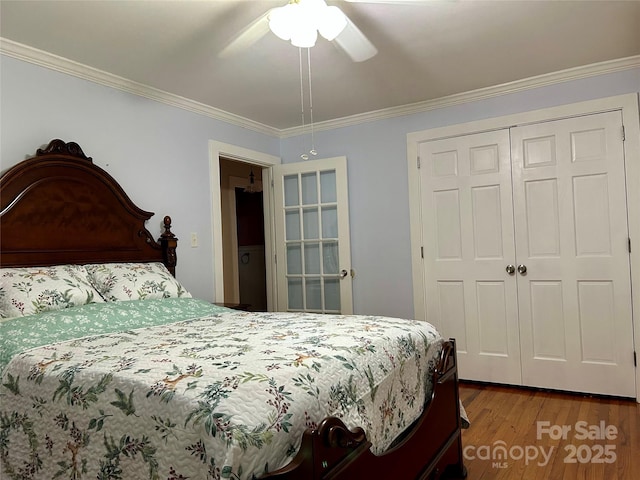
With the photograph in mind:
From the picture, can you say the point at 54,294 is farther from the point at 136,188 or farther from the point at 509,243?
the point at 509,243

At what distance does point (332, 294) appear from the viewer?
4125 millimetres

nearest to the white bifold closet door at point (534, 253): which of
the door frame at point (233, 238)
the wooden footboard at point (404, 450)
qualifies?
the wooden footboard at point (404, 450)

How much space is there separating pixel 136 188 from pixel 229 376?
2.16 metres

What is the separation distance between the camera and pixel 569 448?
7.74 ft

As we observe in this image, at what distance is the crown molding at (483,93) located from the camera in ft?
10.0

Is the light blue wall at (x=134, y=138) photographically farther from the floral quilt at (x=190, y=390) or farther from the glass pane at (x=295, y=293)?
the floral quilt at (x=190, y=390)

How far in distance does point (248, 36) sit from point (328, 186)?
73.0 inches

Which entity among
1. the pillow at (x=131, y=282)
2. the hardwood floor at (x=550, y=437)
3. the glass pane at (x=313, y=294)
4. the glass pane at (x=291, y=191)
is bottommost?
the hardwood floor at (x=550, y=437)

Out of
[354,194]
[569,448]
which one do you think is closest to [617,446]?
[569,448]

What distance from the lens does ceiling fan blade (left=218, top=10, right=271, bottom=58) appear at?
2318 mm

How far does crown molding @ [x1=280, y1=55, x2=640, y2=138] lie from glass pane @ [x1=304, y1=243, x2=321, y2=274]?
1.09 m

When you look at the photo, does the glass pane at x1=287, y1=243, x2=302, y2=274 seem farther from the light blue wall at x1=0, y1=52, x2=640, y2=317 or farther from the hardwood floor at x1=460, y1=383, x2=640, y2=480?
the hardwood floor at x1=460, y1=383, x2=640, y2=480

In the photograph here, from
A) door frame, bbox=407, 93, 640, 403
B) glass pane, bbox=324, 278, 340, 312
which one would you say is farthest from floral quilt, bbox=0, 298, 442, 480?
glass pane, bbox=324, 278, 340, 312

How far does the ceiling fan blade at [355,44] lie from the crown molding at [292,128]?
1.12 meters
